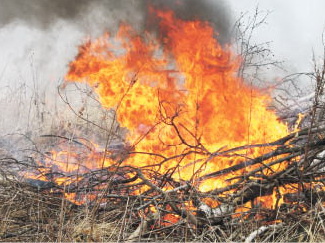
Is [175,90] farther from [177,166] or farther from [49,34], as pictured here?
[49,34]

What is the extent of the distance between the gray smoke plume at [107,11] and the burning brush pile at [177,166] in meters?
0.30

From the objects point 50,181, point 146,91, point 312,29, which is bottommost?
point 50,181

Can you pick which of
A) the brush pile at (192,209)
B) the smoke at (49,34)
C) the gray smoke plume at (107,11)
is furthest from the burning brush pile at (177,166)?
the smoke at (49,34)

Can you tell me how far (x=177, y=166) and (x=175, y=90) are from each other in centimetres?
149

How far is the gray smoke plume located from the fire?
48cm

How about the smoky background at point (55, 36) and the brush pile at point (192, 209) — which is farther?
the smoky background at point (55, 36)

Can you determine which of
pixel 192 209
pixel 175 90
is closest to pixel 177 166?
pixel 192 209

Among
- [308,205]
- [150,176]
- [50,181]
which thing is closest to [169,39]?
[150,176]

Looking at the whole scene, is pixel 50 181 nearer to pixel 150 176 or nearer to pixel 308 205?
pixel 150 176

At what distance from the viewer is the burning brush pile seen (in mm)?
2465

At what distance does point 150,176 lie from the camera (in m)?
3.15

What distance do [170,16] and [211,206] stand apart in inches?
102

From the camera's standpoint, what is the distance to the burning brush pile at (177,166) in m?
2.46

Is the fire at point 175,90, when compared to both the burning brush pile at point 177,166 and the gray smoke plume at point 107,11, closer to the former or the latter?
the burning brush pile at point 177,166
